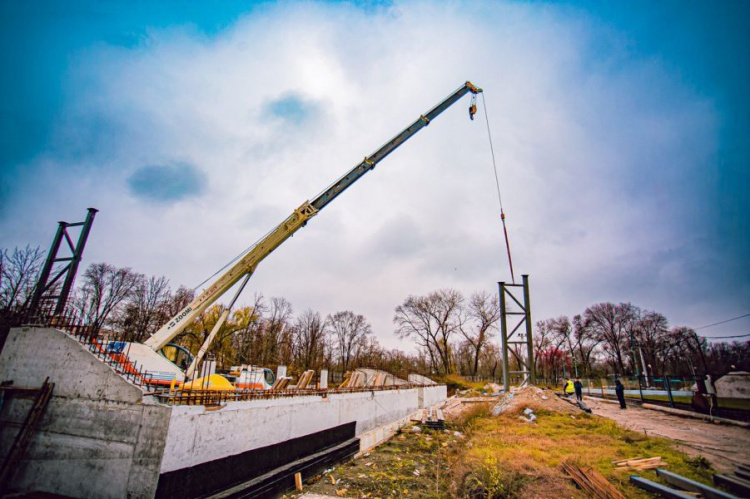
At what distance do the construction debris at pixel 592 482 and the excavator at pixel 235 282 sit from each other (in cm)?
798

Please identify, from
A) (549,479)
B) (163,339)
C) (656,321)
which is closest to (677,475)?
(549,479)

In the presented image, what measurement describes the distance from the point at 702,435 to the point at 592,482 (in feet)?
21.7

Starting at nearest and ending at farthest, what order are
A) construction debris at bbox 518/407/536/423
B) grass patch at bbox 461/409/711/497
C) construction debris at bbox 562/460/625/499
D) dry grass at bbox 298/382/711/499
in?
construction debris at bbox 562/460/625/499, grass patch at bbox 461/409/711/497, dry grass at bbox 298/382/711/499, construction debris at bbox 518/407/536/423

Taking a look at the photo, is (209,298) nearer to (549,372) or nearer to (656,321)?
(656,321)

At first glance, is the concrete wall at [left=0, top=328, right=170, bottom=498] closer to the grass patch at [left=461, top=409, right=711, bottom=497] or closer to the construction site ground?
the construction site ground

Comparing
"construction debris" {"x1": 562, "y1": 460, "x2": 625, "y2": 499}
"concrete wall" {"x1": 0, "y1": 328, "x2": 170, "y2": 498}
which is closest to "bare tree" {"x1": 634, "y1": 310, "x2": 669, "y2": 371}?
"construction debris" {"x1": 562, "y1": 460, "x2": 625, "y2": 499}

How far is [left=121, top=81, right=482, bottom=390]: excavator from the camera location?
29.6 feet

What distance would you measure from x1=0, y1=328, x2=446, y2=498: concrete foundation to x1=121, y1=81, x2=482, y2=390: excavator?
1530 millimetres

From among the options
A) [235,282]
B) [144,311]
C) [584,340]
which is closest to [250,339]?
[144,311]

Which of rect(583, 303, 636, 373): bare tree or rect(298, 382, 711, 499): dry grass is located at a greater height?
rect(583, 303, 636, 373): bare tree

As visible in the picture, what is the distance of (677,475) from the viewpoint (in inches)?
221

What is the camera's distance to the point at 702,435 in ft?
30.1

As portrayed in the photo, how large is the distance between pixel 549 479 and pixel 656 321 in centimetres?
5562

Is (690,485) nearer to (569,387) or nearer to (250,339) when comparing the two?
(569,387)
